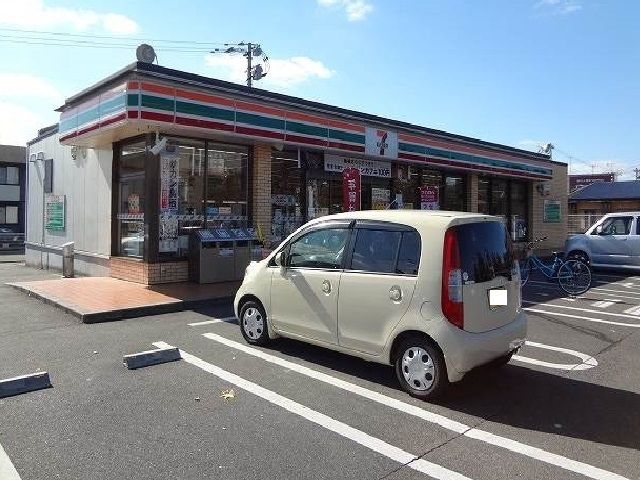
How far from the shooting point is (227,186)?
476 inches

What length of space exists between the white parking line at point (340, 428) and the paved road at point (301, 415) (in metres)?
0.01

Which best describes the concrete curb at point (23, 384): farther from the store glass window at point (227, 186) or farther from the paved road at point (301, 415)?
the store glass window at point (227, 186)

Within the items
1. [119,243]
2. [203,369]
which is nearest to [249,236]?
[119,243]

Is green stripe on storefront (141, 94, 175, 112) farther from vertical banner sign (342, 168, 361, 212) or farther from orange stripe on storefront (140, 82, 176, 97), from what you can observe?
vertical banner sign (342, 168, 361, 212)

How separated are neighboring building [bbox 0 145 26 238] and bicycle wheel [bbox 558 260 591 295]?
38086 millimetres

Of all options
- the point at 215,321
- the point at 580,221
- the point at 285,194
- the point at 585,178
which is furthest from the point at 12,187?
the point at 585,178

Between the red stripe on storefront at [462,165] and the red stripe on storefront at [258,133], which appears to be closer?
the red stripe on storefront at [258,133]

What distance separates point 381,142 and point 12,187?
34262mm

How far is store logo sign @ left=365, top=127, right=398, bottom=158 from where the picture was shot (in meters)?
13.9

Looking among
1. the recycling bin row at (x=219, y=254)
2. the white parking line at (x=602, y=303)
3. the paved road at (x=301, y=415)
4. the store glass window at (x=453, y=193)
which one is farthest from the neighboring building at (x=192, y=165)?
the white parking line at (x=602, y=303)

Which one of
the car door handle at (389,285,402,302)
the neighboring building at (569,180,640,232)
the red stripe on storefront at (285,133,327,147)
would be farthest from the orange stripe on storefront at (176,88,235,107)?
the neighboring building at (569,180,640,232)

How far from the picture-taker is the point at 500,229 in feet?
17.6

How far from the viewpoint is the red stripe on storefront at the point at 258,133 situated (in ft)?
35.7

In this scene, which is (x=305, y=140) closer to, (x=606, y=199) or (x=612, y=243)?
(x=612, y=243)
